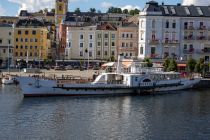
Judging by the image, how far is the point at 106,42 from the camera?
132375mm

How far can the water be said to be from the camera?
46469mm

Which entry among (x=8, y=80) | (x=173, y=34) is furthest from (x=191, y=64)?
(x=8, y=80)

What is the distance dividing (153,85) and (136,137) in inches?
1447

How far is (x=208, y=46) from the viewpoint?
112188 millimetres

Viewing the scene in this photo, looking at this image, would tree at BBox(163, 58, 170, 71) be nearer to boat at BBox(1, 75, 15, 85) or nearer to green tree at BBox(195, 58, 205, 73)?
green tree at BBox(195, 58, 205, 73)

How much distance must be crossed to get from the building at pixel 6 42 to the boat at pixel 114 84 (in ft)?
183

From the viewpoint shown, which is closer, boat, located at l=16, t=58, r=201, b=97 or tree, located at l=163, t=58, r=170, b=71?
boat, located at l=16, t=58, r=201, b=97

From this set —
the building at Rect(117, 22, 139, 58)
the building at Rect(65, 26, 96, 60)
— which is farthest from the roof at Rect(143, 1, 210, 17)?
the building at Rect(65, 26, 96, 60)

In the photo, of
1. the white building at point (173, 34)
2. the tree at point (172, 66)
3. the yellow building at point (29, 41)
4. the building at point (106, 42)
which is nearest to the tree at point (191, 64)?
the tree at point (172, 66)

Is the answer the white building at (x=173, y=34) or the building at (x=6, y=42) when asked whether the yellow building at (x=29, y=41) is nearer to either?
the building at (x=6, y=42)

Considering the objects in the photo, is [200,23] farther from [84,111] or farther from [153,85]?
[84,111]

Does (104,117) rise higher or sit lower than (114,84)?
lower

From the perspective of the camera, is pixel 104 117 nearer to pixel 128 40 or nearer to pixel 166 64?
pixel 166 64

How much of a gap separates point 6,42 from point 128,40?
3018 centimetres
